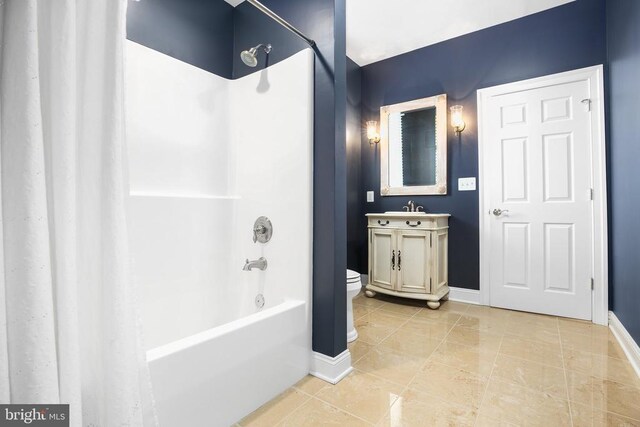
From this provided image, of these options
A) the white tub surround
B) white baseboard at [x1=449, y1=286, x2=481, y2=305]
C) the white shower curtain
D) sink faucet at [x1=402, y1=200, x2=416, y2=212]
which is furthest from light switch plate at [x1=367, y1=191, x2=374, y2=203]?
the white shower curtain

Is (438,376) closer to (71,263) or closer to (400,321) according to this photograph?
(400,321)

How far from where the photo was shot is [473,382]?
1463 mm

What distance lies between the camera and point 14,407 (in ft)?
1.88

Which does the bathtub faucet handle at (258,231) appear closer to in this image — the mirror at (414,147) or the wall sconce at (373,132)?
the mirror at (414,147)

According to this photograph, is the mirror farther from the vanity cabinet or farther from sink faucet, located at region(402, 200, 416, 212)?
the vanity cabinet

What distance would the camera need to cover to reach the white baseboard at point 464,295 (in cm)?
274

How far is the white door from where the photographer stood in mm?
2320

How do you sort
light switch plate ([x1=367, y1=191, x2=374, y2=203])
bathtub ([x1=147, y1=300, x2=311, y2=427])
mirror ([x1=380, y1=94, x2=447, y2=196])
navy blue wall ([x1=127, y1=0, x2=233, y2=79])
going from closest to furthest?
bathtub ([x1=147, y1=300, x2=311, y2=427]), navy blue wall ([x1=127, y1=0, x2=233, y2=79]), mirror ([x1=380, y1=94, x2=447, y2=196]), light switch plate ([x1=367, y1=191, x2=374, y2=203])

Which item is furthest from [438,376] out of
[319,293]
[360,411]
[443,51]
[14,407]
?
[443,51]

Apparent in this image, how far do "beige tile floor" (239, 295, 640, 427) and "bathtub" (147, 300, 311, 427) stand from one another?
0.08 metres

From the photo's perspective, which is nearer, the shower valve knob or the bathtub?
the bathtub

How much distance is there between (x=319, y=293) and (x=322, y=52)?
1300 mm

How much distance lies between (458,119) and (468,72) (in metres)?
0.46

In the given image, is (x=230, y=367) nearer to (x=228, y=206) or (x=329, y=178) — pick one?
(x=329, y=178)
